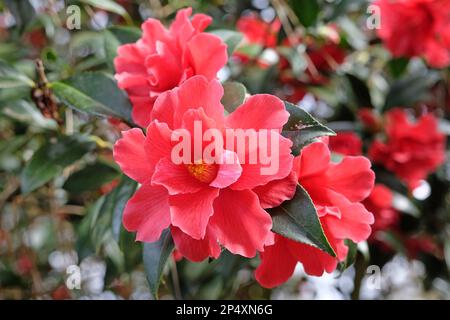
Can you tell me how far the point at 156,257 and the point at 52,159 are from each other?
374 millimetres

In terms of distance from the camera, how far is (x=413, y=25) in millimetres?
1433

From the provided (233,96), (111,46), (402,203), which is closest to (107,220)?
(111,46)

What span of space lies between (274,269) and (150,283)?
0.49ft

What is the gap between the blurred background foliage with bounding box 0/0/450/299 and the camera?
1087 millimetres

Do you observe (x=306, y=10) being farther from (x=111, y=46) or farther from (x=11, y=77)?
(x=11, y=77)

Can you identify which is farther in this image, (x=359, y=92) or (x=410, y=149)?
(x=359, y=92)

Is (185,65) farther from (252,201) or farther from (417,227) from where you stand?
(417,227)

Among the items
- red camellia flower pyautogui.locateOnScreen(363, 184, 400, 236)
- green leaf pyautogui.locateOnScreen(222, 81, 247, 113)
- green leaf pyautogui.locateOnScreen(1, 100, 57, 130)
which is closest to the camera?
green leaf pyautogui.locateOnScreen(222, 81, 247, 113)

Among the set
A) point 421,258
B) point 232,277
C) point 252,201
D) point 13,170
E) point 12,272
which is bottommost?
point 421,258

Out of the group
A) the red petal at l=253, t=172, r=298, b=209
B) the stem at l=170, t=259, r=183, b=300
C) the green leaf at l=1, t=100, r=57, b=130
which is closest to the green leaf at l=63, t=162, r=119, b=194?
the green leaf at l=1, t=100, r=57, b=130

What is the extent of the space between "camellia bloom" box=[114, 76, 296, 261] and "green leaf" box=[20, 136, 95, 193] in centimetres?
38

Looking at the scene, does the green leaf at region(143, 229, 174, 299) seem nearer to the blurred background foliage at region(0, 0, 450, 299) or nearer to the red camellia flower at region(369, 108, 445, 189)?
the blurred background foliage at region(0, 0, 450, 299)
